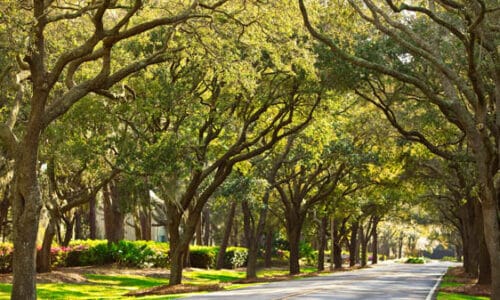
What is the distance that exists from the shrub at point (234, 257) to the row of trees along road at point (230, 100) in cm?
946

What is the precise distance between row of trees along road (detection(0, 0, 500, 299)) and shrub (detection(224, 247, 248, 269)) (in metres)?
9.46

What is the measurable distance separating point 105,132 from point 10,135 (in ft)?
35.2

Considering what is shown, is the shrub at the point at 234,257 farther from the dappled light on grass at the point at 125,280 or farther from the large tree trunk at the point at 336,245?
the dappled light on grass at the point at 125,280

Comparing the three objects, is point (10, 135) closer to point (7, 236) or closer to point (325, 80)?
point (325, 80)

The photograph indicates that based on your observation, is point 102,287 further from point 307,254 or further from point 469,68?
point 307,254

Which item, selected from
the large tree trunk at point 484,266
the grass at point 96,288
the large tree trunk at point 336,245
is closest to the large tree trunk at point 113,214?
the grass at point 96,288

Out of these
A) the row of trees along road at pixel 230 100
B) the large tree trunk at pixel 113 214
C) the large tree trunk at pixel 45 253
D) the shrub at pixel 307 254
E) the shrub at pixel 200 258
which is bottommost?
the shrub at pixel 307 254

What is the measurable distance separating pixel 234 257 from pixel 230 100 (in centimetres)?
2689

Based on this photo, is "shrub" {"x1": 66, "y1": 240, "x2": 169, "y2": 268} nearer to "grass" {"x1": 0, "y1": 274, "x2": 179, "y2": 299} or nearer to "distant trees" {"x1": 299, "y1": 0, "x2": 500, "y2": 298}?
"grass" {"x1": 0, "y1": 274, "x2": 179, "y2": 299}

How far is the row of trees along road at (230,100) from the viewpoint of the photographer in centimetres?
1645

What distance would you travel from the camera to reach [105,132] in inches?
1073

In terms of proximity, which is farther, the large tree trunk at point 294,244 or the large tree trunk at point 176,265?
the large tree trunk at point 294,244

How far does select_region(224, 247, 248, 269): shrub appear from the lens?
50.9 meters

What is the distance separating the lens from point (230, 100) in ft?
88.3
